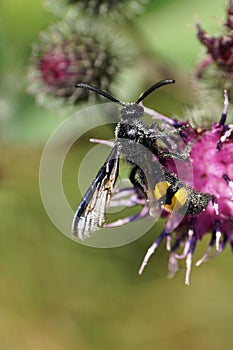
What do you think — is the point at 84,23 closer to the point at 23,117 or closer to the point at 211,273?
the point at 23,117

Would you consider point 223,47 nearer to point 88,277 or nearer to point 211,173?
point 211,173

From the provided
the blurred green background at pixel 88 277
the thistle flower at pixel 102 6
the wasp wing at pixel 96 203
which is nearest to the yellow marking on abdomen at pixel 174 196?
the wasp wing at pixel 96 203

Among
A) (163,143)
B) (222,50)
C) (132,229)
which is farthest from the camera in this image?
(132,229)

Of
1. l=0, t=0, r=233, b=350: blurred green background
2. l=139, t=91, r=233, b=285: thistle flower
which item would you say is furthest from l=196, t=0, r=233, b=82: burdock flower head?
l=0, t=0, r=233, b=350: blurred green background

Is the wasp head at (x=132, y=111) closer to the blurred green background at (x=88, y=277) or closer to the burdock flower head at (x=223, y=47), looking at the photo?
the burdock flower head at (x=223, y=47)

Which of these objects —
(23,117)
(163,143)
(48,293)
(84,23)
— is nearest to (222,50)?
(163,143)

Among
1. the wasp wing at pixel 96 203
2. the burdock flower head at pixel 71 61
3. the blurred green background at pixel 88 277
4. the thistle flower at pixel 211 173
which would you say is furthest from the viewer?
the blurred green background at pixel 88 277

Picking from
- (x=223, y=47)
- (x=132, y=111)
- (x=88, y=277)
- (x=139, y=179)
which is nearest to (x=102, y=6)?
(x=223, y=47)
